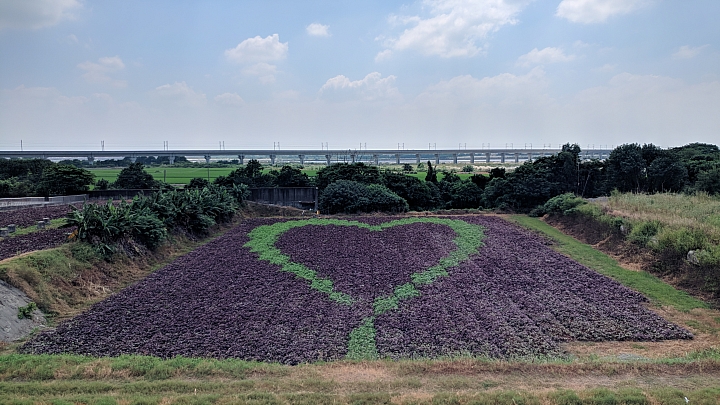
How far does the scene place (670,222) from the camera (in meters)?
15.6

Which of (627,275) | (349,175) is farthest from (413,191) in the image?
(627,275)

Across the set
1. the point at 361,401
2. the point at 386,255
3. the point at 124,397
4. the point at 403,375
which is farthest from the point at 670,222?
the point at 124,397

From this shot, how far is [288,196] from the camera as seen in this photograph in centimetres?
3100

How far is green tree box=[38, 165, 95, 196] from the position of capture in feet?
97.6

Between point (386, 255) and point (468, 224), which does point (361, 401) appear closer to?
point (386, 255)

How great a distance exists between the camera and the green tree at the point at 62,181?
29.7 m

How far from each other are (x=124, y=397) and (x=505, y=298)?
8.32 m

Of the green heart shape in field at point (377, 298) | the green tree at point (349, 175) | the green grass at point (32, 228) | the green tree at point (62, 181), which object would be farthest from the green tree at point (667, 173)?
the green tree at point (62, 181)

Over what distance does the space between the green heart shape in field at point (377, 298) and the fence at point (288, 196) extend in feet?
26.0

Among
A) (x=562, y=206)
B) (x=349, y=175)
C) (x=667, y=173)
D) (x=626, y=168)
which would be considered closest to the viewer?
(x=562, y=206)

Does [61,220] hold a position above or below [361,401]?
above

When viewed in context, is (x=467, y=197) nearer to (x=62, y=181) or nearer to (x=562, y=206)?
(x=562, y=206)

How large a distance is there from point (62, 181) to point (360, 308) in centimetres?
2819

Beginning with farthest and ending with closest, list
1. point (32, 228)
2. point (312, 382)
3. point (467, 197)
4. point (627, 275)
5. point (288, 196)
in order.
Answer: point (467, 197)
point (288, 196)
point (32, 228)
point (627, 275)
point (312, 382)
